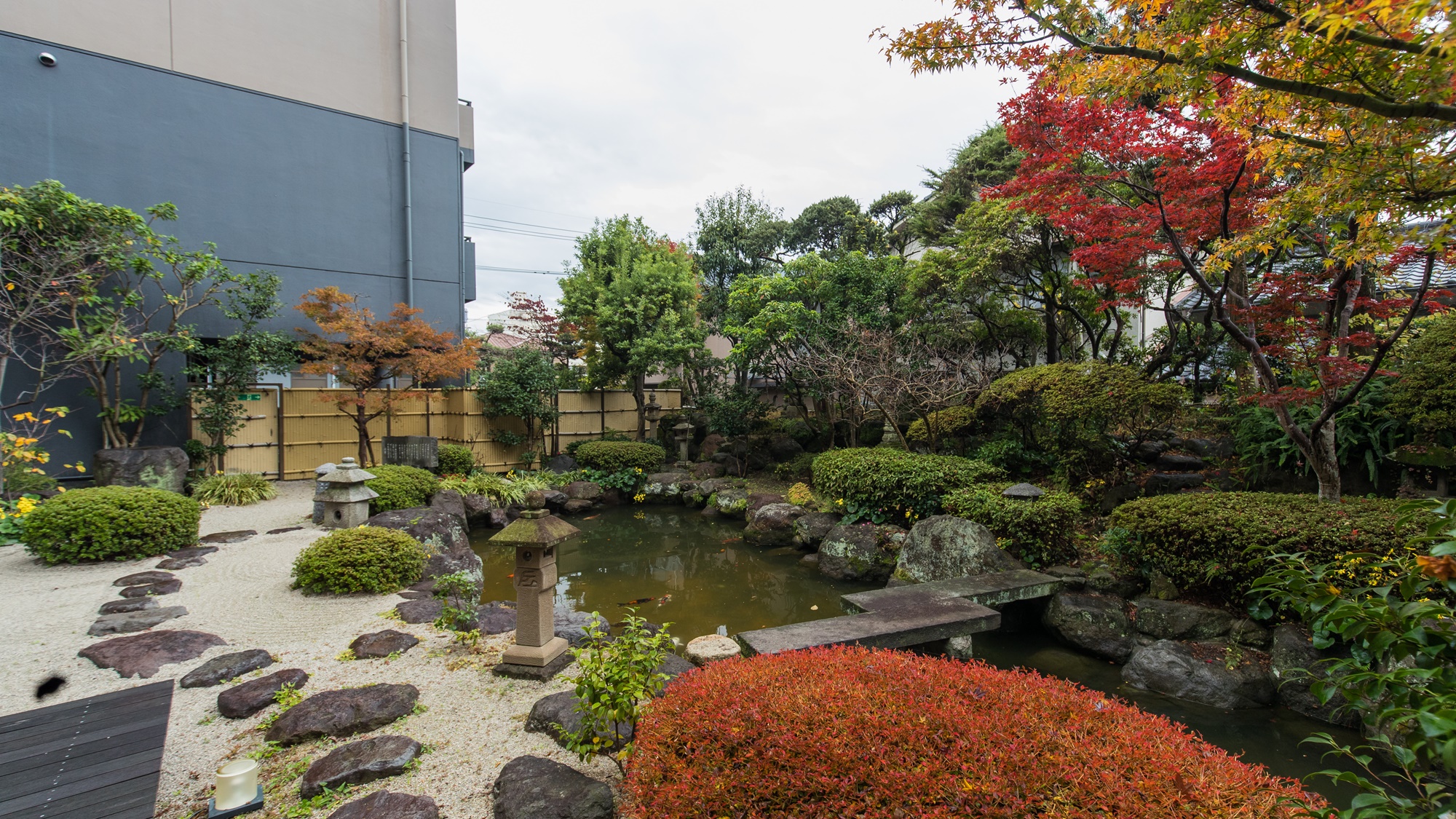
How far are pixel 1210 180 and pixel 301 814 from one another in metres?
8.12

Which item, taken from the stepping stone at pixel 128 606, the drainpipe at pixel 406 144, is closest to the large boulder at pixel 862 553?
the stepping stone at pixel 128 606

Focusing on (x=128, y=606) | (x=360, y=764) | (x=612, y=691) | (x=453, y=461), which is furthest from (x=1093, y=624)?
(x=453, y=461)

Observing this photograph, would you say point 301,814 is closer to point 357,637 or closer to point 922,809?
point 357,637

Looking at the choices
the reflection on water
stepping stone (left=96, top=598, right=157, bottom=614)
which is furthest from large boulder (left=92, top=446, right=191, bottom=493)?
the reflection on water

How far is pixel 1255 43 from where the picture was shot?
264 centimetres

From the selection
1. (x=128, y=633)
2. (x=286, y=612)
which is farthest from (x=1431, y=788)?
(x=128, y=633)

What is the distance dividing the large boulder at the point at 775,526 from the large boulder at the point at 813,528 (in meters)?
0.22

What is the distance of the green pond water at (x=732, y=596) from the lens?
4191 millimetres

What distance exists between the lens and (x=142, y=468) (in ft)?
28.7

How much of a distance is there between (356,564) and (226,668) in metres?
1.51

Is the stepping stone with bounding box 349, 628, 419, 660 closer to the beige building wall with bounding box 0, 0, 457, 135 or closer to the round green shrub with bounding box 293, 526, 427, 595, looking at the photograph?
the round green shrub with bounding box 293, 526, 427, 595

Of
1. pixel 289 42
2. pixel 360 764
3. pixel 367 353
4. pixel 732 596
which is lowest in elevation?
pixel 732 596

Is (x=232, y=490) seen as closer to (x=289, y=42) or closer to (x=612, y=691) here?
(x=289, y=42)

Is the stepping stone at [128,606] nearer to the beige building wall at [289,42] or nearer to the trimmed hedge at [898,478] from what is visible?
the trimmed hedge at [898,478]
